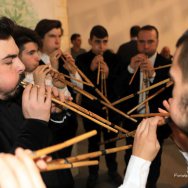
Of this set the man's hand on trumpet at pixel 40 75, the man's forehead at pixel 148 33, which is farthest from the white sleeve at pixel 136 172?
the man's forehead at pixel 148 33

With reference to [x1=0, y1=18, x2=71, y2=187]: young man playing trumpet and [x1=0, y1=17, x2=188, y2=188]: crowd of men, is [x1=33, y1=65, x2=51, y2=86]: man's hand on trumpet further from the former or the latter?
[x1=0, y1=18, x2=71, y2=187]: young man playing trumpet

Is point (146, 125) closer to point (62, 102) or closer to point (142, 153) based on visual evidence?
point (142, 153)

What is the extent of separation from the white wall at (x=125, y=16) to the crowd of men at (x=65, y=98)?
6.23 ft

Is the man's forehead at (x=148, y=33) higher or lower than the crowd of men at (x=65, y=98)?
higher

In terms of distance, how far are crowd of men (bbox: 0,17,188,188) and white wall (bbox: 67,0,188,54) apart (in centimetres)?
190

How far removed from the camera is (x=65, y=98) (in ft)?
5.07

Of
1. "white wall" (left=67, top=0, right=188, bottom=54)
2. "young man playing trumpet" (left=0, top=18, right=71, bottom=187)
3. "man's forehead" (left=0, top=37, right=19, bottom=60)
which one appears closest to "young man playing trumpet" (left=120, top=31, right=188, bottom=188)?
"young man playing trumpet" (left=0, top=18, right=71, bottom=187)

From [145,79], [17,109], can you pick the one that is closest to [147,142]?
[17,109]

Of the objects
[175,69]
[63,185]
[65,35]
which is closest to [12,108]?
[63,185]

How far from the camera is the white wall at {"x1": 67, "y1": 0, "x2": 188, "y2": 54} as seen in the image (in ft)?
18.9

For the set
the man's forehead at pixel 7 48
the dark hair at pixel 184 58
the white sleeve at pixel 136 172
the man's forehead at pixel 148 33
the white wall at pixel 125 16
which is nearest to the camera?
the dark hair at pixel 184 58

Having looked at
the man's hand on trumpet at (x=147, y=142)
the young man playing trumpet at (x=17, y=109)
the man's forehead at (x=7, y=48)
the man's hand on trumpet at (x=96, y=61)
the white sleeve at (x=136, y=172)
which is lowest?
the white sleeve at (x=136, y=172)

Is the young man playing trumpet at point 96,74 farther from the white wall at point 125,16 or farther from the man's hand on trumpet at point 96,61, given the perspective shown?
the white wall at point 125,16

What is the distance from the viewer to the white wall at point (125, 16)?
5.77 meters
